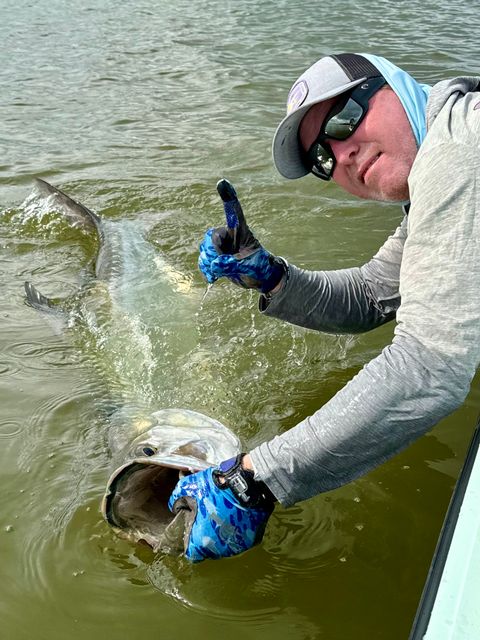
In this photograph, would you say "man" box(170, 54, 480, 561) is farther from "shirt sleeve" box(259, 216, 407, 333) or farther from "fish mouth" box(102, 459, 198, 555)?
"shirt sleeve" box(259, 216, 407, 333)

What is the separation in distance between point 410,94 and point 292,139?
503 mm

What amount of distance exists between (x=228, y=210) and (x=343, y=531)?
1.42 m

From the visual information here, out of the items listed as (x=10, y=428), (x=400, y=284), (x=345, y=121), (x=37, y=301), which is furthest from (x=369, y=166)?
(x=37, y=301)

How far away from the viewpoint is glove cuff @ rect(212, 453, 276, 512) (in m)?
2.18

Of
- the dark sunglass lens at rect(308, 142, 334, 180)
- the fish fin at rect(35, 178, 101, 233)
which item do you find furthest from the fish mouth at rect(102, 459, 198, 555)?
the fish fin at rect(35, 178, 101, 233)

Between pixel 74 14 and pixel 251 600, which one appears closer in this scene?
pixel 251 600

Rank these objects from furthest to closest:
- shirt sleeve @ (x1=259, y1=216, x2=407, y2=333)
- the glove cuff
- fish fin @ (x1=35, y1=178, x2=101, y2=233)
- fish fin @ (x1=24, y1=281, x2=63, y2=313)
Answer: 1. fish fin @ (x1=35, y1=178, x2=101, y2=233)
2. fish fin @ (x1=24, y1=281, x2=63, y2=313)
3. shirt sleeve @ (x1=259, y1=216, x2=407, y2=333)
4. the glove cuff

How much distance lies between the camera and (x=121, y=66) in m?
11.4

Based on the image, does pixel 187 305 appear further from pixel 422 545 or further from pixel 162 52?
pixel 162 52

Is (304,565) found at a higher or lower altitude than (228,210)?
lower

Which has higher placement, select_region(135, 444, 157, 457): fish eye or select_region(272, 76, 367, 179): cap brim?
select_region(272, 76, 367, 179): cap brim

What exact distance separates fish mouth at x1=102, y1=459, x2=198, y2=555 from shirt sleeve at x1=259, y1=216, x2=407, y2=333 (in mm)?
1020

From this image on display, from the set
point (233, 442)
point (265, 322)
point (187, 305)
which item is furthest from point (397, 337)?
point (187, 305)

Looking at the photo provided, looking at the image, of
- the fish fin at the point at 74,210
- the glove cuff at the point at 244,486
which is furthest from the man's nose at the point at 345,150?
the fish fin at the point at 74,210
